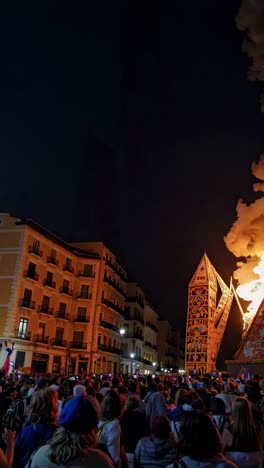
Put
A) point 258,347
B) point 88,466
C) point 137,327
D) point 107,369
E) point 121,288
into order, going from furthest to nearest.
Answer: point 137,327, point 121,288, point 107,369, point 258,347, point 88,466

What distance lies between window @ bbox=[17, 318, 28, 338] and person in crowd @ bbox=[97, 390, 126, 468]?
33449 mm

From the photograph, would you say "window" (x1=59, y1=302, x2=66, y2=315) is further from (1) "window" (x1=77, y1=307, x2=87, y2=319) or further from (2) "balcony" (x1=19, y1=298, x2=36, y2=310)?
(2) "balcony" (x1=19, y1=298, x2=36, y2=310)

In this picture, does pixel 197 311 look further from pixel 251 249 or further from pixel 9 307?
pixel 9 307

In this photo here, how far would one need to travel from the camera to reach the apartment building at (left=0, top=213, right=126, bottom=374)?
123ft

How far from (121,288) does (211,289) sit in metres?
28.3

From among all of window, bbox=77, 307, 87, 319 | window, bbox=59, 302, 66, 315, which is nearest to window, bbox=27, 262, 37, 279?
window, bbox=59, 302, 66, 315

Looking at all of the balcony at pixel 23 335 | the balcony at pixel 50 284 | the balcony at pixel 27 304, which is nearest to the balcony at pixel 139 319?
the balcony at pixel 50 284

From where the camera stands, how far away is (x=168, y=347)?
8506 cm

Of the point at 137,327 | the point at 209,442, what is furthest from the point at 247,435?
the point at 137,327

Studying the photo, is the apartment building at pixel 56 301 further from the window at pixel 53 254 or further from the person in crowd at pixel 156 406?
the person in crowd at pixel 156 406

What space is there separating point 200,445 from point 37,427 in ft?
5.98

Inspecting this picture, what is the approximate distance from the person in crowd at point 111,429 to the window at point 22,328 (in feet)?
110

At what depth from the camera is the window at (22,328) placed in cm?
3693

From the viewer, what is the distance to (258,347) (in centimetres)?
2728
